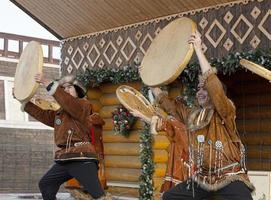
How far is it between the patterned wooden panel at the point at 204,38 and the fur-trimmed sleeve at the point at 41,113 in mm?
2374

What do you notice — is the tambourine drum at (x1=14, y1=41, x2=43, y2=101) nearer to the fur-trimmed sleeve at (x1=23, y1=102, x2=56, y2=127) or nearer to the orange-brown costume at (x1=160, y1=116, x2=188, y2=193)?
the fur-trimmed sleeve at (x1=23, y1=102, x2=56, y2=127)

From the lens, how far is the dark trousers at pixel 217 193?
4004mm

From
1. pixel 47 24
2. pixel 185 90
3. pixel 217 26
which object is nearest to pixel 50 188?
pixel 185 90

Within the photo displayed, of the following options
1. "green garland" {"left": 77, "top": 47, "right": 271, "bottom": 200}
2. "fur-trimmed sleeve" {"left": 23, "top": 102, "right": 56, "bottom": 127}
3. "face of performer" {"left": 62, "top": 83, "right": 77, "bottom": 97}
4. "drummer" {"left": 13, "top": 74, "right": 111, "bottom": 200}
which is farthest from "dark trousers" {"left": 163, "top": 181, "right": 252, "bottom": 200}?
"green garland" {"left": 77, "top": 47, "right": 271, "bottom": 200}

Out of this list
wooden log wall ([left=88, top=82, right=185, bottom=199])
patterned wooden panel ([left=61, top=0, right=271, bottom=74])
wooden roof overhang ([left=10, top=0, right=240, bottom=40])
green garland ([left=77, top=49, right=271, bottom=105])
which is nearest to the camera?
green garland ([left=77, top=49, right=271, bottom=105])

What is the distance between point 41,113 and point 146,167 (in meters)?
2.35

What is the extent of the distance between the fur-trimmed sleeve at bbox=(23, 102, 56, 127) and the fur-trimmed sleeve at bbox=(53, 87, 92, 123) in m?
0.47

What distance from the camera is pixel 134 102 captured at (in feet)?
16.5

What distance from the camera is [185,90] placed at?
7.44 meters

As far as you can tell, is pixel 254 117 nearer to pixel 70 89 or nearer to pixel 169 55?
pixel 70 89

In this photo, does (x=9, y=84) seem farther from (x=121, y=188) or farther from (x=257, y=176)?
(x=257, y=176)

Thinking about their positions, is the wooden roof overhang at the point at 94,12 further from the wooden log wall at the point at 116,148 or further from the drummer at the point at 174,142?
the drummer at the point at 174,142

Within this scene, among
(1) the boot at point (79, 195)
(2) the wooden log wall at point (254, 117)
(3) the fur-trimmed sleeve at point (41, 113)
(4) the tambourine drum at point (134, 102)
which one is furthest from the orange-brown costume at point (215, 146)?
(2) the wooden log wall at point (254, 117)

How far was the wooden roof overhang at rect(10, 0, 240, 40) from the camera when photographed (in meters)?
7.72
